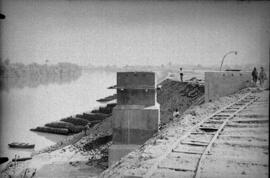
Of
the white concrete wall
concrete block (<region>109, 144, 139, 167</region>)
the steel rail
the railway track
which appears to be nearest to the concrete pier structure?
concrete block (<region>109, 144, 139, 167</region>)

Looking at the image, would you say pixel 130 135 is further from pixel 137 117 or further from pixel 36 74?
pixel 36 74

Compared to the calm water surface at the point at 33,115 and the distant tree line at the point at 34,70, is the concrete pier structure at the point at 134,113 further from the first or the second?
the distant tree line at the point at 34,70

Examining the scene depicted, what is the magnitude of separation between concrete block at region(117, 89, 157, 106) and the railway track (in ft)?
8.23

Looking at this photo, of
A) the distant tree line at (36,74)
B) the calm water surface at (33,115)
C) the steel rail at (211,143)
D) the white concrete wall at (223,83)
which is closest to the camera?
the steel rail at (211,143)

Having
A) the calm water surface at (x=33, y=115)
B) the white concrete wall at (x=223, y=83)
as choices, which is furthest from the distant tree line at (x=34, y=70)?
the white concrete wall at (x=223, y=83)

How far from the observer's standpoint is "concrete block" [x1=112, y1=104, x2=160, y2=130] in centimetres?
1114

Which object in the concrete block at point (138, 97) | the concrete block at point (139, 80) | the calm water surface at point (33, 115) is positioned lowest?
the calm water surface at point (33, 115)

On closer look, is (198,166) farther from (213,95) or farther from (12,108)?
(12,108)

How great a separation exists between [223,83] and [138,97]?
5.11m

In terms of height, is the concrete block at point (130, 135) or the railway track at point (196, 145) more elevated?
the railway track at point (196, 145)

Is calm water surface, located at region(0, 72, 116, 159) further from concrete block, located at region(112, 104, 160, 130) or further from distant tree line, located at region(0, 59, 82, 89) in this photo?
distant tree line, located at region(0, 59, 82, 89)

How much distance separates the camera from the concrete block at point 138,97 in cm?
1124

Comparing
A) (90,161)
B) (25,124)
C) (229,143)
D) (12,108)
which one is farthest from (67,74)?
(229,143)

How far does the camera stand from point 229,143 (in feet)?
21.8
